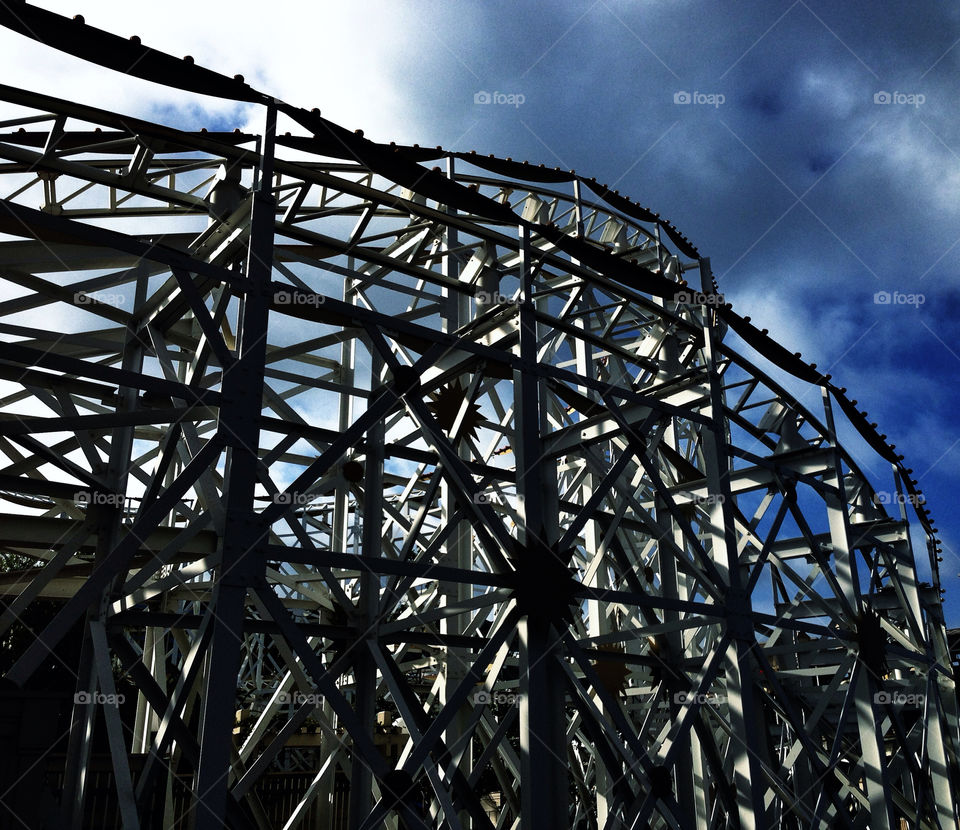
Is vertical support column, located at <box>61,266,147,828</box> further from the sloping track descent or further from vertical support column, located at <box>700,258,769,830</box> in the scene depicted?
vertical support column, located at <box>700,258,769,830</box>

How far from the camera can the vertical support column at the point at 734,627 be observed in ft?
32.0

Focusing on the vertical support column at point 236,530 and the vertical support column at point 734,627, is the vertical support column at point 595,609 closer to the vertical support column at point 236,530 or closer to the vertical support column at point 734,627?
the vertical support column at point 734,627

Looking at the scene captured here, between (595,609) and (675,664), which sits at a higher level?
(595,609)

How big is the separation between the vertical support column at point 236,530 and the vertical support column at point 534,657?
2.69m

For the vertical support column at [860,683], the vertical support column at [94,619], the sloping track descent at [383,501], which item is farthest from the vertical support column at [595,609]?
the vertical support column at [94,619]

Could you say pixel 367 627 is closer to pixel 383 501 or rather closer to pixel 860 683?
pixel 383 501

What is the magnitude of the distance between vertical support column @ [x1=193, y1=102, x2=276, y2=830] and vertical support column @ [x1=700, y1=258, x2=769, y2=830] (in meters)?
5.90

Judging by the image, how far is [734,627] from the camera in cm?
1029

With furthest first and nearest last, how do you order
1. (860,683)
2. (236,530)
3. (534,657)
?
1. (860,683)
2. (534,657)
3. (236,530)

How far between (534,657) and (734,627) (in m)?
3.23

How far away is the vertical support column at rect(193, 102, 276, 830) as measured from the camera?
623 centimetres

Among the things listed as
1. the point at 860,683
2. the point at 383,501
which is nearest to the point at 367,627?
the point at 383,501

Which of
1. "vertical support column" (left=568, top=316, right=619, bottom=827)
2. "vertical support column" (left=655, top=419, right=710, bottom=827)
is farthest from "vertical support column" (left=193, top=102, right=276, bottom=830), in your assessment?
"vertical support column" (left=655, top=419, right=710, bottom=827)

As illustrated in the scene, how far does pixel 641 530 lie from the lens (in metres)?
14.3
